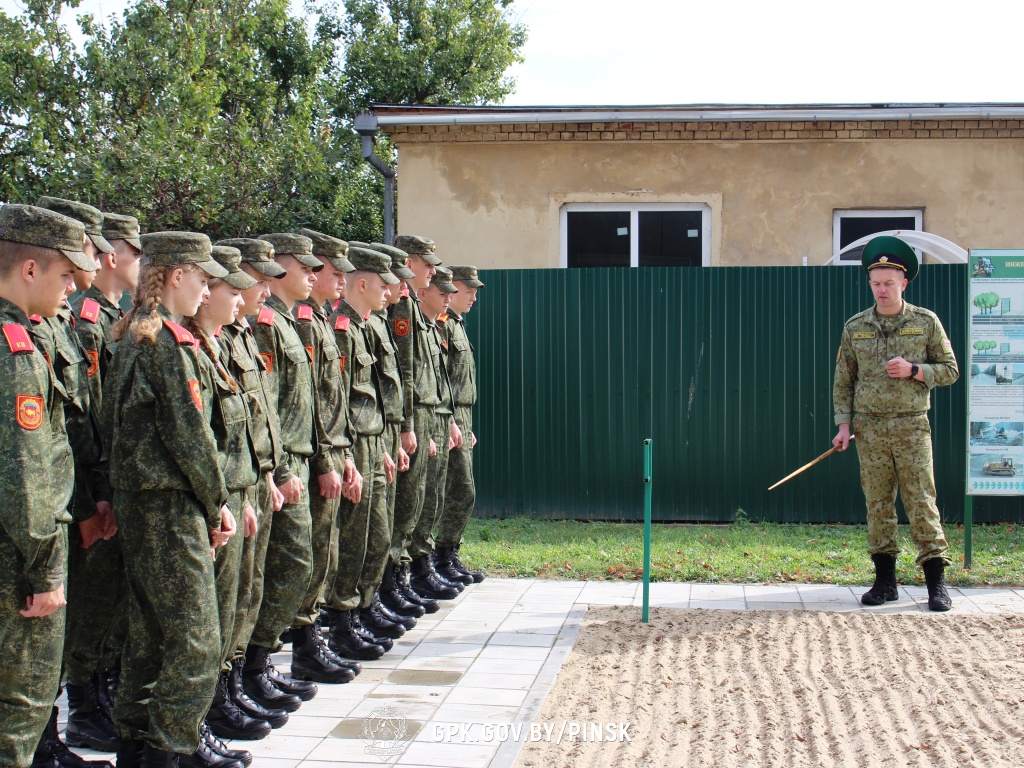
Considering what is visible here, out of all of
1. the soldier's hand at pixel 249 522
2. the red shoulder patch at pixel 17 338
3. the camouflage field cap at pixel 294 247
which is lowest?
the soldier's hand at pixel 249 522

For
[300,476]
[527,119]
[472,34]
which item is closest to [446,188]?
[527,119]

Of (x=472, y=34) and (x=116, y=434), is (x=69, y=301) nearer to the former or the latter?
(x=116, y=434)

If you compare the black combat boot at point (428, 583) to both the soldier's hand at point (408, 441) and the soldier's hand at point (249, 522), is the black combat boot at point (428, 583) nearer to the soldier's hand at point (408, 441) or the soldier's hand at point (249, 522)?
the soldier's hand at point (408, 441)

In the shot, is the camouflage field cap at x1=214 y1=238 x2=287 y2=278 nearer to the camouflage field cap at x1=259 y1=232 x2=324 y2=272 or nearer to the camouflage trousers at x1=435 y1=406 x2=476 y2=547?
the camouflage field cap at x1=259 y1=232 x2=324 y2=272

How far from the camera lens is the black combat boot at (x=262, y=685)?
488 centimetres

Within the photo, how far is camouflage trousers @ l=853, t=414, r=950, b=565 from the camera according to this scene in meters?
6.99

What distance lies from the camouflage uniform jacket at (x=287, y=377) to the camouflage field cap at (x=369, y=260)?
928mm

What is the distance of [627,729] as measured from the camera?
15.1 ft

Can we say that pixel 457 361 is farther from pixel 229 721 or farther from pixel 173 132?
pixel 173 132

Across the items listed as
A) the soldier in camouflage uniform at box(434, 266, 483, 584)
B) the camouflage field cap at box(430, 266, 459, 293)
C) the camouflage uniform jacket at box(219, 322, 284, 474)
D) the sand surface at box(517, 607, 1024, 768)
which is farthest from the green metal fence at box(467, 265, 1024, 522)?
the camouflage uniform jacket at box(219, 322, 284, 474)

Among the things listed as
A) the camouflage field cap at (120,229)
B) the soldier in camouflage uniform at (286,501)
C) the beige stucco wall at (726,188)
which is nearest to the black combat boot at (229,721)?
the soldier in camouflage uniform at (286,501)

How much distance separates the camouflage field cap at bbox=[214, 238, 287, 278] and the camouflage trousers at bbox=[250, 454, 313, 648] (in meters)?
1.08

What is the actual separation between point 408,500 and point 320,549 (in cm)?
138

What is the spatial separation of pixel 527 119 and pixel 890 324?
5.36 metres
